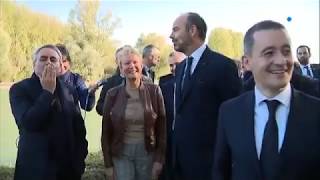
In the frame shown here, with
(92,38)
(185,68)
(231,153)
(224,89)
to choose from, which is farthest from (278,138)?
(92,38)

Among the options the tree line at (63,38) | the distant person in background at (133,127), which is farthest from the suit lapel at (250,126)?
the tree line at (63,38)

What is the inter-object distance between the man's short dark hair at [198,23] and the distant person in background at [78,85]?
153 cm

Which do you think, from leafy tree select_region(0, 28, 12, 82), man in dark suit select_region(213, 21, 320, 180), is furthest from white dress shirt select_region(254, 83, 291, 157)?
leafy tree select_region(0, 28, 12, 82)

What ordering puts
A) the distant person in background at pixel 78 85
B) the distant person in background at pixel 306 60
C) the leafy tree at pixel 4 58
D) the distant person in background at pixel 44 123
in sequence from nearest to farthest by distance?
the distant person in background at pixel 44 123, the distant person in background at pixel 78 85, the distant person in background at pixel 306 60, the leafy tree at pixel 4 58

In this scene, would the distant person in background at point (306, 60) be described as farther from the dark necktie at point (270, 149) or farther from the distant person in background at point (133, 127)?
the dark necktie at point (270, 149)

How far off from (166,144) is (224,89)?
2.92 feet

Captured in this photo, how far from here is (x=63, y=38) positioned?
10.9 meters

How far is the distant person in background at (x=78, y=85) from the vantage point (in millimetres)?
4785

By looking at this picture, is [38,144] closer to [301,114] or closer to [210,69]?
[210,69]

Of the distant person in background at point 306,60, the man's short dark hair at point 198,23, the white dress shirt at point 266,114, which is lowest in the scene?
the white dress shirt at point 266,114

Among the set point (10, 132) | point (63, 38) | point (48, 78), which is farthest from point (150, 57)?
point (63, 38)

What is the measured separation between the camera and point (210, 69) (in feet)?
11.9

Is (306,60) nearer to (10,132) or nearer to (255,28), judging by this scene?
(10,132)

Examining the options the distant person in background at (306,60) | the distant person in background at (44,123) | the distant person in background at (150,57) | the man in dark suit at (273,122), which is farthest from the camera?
the distant person in background at (306,60)
